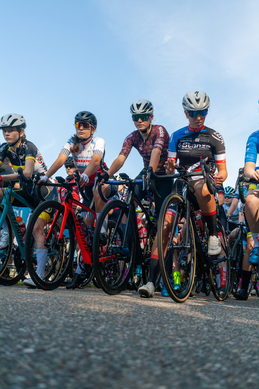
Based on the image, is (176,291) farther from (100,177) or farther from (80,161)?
(80,161)

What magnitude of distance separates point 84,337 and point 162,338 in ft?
1.10

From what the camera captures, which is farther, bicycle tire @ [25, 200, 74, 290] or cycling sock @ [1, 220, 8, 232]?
cycling sock @ [1, 220, 8, 232]

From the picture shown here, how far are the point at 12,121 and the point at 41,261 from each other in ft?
8.48

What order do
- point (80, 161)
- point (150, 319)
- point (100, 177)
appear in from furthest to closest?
point (80, 161)
point (100, 177)
point (150, 319)

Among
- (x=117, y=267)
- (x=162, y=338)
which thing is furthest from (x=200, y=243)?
(x=162, y=338)

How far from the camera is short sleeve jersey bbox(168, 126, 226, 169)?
Answer: 434 cm

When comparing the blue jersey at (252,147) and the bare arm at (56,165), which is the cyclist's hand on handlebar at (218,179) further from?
the bare arm at (56,165)

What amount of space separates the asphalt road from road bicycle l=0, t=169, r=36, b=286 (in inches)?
111

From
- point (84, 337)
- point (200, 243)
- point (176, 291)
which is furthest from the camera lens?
point (200, 243)

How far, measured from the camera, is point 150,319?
1.97 metres

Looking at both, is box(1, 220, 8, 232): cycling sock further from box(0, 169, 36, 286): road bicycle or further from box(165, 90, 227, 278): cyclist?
box(165, 90, 227, 278): cyclist

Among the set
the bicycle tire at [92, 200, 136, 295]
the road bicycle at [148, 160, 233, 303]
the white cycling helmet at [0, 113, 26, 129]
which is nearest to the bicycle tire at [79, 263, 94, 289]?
the bicycle tire at [92, 200, 136, 295]

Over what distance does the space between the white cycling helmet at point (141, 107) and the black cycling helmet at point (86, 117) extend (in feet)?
1.91

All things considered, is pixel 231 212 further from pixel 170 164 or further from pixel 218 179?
pixel 170 164
